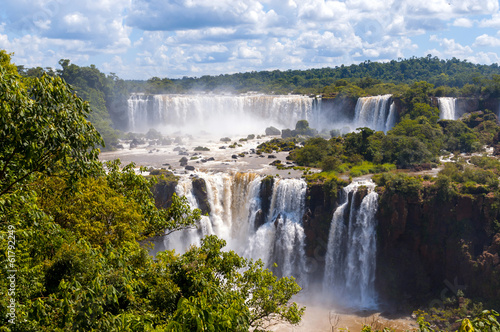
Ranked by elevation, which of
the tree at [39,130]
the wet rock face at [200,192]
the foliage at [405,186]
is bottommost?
the wet rock face at [200,192]

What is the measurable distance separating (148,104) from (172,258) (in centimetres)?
6738

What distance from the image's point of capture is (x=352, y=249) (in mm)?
31562

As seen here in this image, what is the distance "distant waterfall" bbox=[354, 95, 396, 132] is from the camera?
53781mm

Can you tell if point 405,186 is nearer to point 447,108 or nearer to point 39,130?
point 39,130

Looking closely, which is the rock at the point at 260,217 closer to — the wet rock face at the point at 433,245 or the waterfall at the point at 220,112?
the wet rock face at the point at 433,245

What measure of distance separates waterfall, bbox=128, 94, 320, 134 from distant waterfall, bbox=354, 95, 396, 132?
8.42m

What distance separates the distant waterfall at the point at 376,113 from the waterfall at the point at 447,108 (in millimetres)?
5524

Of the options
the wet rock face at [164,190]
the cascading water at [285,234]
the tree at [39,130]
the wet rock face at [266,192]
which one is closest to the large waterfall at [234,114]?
the wet rock face at [266,192]

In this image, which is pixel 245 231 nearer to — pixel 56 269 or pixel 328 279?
pixel 328 279

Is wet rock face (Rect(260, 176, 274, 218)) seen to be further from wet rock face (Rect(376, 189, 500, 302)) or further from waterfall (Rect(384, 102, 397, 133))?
waterfall (Rect(384, 102, 397, 133))

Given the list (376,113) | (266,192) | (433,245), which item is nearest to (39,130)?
(266,192)

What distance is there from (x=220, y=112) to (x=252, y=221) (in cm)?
4080

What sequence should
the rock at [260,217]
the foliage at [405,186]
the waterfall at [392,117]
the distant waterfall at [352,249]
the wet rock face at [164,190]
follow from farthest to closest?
1. the waterfall at [392,117]
2. the wet rock face at [164,190]
3. the rock at [260,217]
4. the distant waterfall at [352,249]
5. the foliage at [405,186]

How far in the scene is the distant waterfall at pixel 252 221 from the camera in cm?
3253
